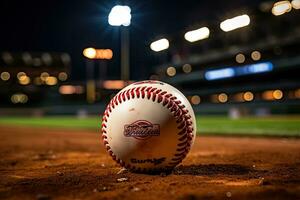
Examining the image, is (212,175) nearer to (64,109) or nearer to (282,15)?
(282,15)

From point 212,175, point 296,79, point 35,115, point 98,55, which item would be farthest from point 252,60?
point 212,175

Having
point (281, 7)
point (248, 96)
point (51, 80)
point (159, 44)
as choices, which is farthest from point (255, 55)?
point (51, 80)

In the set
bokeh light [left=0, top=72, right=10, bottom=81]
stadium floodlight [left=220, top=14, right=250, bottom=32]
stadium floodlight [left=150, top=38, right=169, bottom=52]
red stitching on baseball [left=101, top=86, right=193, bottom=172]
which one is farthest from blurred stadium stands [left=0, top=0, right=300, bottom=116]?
red stitching on baseball [left=101, top=86, right=193, bottom=172]

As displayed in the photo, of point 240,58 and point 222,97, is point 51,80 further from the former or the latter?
point 240,58

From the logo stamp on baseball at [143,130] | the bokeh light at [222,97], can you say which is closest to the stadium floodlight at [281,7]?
the bokeh light at [222,97]

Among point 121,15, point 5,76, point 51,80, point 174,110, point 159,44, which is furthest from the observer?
point 51,80

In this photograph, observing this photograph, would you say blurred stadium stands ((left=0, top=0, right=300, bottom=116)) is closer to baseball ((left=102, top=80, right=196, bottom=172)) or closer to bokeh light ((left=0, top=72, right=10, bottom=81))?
bokeh light ((left=0, top=72, right=10, bottom=81))

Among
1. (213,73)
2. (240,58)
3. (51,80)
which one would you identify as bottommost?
(213,73)
